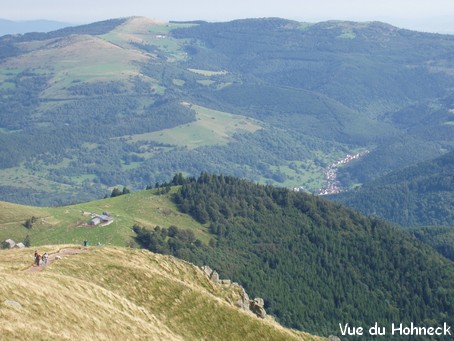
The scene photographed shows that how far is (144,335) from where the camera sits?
6975cm

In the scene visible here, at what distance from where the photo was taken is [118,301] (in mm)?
77688

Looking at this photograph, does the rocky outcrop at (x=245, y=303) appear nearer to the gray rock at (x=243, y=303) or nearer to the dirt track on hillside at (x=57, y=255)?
the gray rock at (x=243, y=303)

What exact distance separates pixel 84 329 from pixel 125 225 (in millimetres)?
117712

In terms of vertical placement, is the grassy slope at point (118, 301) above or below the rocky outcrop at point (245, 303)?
above

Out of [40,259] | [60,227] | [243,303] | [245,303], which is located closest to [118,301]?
[40,259]

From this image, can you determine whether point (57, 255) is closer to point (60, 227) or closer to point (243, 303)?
point (243, 303)

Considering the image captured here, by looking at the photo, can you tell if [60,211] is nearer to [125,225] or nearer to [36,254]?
[125,225]

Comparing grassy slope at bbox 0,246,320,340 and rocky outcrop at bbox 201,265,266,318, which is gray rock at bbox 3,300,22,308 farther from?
rocky outcrop at bbox 201,265,266,318

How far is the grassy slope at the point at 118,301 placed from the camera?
203 feet

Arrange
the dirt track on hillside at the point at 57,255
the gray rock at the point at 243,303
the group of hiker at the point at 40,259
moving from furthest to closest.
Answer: the gray rock at the point at 243,303
the group of hiker at the point at 40,259
the dirt track on hillside at the point at 57,255

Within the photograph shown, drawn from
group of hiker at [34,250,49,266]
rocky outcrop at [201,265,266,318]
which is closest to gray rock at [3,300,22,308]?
group of hiker at [34,250,49,266]

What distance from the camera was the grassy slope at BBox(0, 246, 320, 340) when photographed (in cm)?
6181

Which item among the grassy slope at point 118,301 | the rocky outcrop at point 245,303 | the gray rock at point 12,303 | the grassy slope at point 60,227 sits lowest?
the grassy slope at point 60,227

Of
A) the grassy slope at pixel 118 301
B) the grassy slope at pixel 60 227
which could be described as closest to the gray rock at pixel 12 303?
the grassy slope at pixel 118 301
